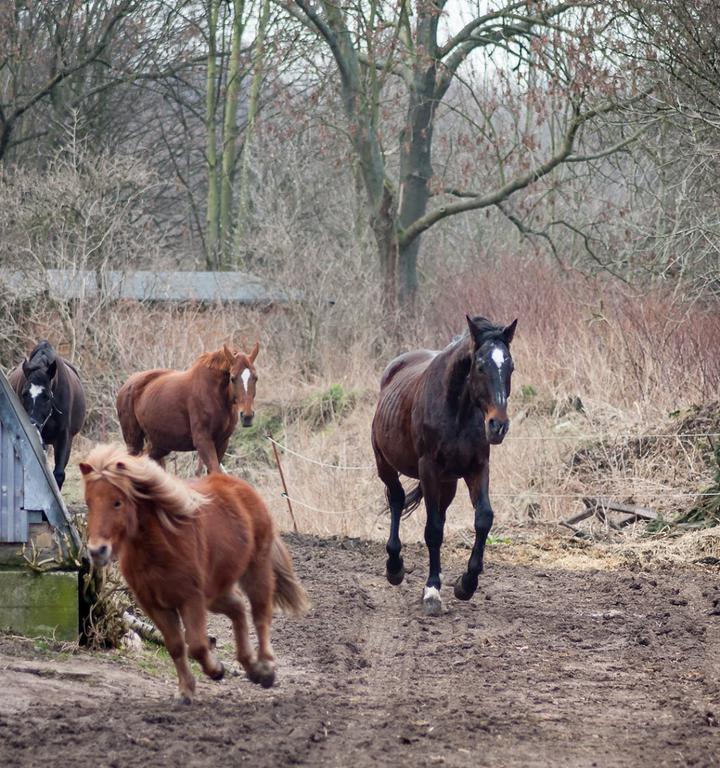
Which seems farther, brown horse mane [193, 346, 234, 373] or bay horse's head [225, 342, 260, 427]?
brown horse mane [193, 346, 234, 373]

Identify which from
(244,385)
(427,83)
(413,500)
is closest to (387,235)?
(427,83)

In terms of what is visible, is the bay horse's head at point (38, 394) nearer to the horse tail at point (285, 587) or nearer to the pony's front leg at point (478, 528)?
the pony's front leg at point (478, 528)

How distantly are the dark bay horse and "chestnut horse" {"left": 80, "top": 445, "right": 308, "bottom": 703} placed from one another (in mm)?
2735

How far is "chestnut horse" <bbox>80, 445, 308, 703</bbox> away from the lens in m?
5.37

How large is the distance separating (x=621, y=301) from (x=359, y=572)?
1099cm

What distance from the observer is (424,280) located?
32281 millimetres

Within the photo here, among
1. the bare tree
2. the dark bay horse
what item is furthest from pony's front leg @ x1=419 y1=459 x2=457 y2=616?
the bare tree

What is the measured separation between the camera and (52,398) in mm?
14867

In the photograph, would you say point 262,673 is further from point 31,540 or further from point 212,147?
point 212,147

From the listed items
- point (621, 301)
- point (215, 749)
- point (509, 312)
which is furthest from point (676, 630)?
point (509, 312)

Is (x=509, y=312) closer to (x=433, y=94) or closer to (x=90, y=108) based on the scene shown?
(x=433, y=94)

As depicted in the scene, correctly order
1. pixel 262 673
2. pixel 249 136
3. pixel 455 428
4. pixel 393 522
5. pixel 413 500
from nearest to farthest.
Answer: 1. pixel 262 673
2. pixel 455 428
3. pixel 393 522
4. pixel 413 500
5. pixel 249 136

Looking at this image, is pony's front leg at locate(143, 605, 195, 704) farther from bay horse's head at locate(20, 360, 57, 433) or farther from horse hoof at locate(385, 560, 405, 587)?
bay horse's head at locate(20, 360, 57, 433)

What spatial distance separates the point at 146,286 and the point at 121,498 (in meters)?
20.8
